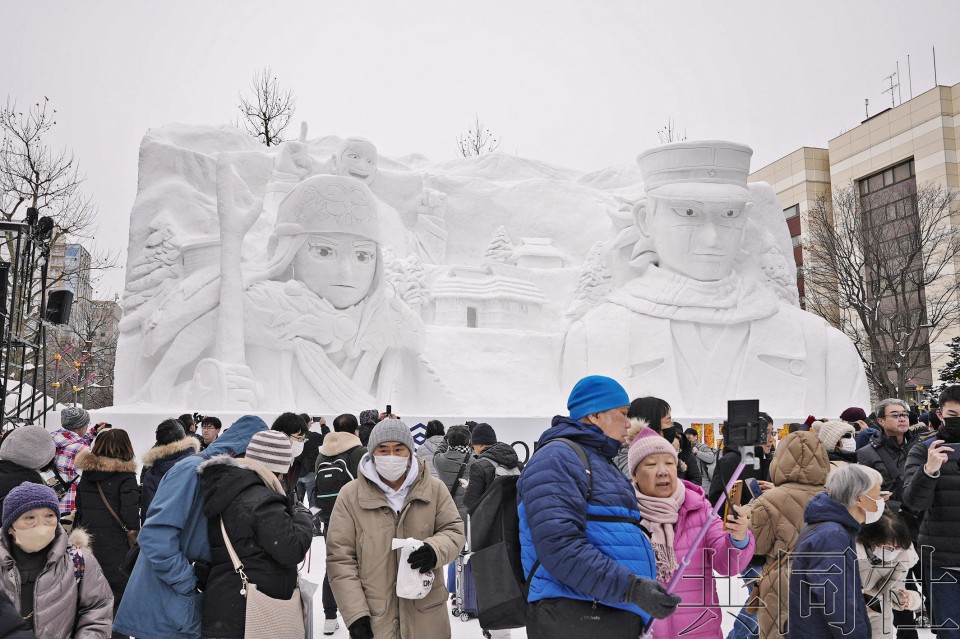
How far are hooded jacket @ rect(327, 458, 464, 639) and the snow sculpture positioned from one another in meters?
9.43

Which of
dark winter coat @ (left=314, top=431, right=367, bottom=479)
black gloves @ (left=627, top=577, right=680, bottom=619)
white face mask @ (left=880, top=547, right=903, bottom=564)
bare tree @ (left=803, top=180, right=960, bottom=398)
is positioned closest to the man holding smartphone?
white face mask @ (left=880, top=547, right=903, bottom=564)

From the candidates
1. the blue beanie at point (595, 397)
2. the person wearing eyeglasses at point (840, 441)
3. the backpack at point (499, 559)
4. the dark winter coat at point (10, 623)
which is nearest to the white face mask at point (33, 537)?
the dark winter coat at point (10, 623)

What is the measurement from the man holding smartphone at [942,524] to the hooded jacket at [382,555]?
2175 mm

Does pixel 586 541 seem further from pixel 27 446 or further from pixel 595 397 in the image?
pixel 27 446

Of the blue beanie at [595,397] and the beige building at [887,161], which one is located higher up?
the beige building at [887,161]

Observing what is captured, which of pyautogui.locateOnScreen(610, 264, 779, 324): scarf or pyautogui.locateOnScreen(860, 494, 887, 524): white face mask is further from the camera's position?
pyautogui.locateOnScreen(610, 264, 779, 324): scarf

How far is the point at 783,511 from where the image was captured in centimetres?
322

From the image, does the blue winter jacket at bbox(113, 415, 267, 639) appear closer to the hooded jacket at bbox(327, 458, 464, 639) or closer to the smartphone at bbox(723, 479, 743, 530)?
the hooded jacket at bbox(327, 458, 464, 639)

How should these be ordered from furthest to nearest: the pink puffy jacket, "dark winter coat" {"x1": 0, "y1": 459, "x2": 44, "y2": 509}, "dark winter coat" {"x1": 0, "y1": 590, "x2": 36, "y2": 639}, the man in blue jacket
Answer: "dark winter coat" {"x1": 0, "y1": 459, "x2": 44, "y2": 509}
the pink puffy jacket
the man in blue jacket
"dark winter coat" {"x1": 0, "y1": 590, "x2": 36, "y2": 639}

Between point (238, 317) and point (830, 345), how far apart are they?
29.9ft

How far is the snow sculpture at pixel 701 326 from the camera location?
40.9ft

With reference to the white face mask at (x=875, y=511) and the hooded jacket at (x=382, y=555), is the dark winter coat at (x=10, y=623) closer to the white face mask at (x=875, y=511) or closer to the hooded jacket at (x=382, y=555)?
the hooded jacket at (x=382, y=555)

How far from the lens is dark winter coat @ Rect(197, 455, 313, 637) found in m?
2.82

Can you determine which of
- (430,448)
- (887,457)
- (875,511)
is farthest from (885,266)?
(875,511)
